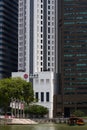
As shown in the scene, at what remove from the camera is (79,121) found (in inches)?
6127

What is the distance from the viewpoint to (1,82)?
18250cm

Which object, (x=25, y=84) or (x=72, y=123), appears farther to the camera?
(x=25, y=84)

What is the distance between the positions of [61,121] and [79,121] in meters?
32.3

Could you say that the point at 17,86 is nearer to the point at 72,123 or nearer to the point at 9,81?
the point at 9,81

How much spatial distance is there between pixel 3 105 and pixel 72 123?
142ft

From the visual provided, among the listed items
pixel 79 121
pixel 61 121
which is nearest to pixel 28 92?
pixel 61 121

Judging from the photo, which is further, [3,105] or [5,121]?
[3,105]

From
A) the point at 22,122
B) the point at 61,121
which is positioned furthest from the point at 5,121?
the point at 61,121

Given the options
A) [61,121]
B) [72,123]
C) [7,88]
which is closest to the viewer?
Answer: [72,123]

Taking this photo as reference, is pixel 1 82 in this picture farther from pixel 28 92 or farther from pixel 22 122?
pixel 22 122

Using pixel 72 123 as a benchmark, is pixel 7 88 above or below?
above

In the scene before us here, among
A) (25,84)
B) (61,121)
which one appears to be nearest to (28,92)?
(25,84)

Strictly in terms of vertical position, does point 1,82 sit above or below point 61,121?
above

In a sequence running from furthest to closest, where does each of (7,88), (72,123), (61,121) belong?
(61,121)
(7,88)
(72,123)
